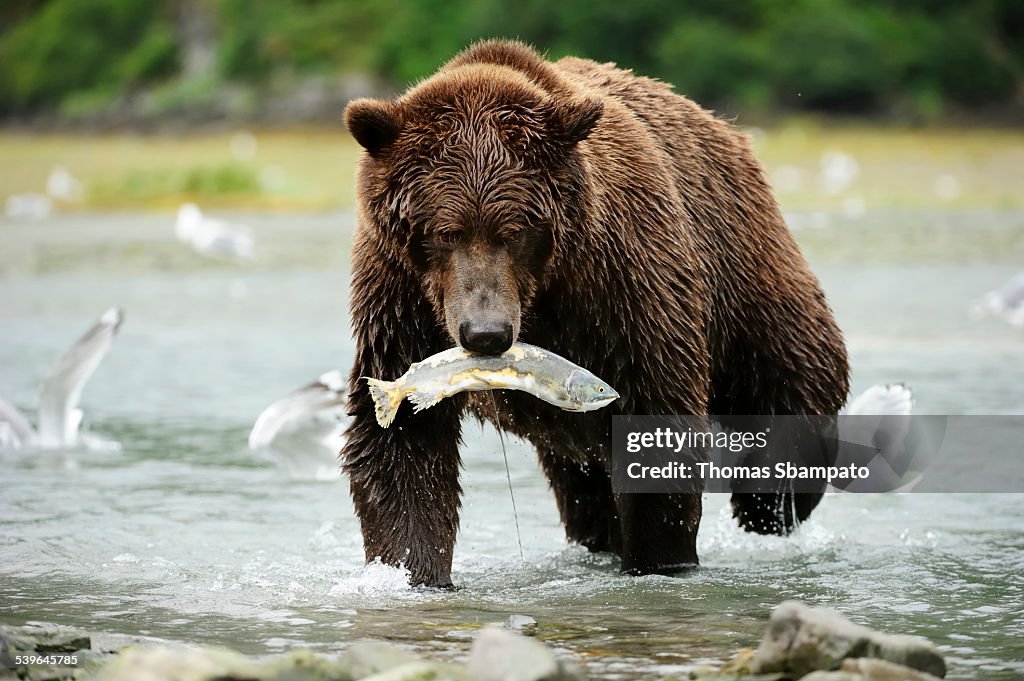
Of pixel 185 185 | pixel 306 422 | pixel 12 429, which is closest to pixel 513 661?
pixel 306 422

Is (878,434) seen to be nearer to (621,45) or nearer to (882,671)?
(882,671)

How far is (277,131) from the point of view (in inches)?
1658

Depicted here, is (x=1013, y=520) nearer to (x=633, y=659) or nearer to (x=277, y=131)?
(x=633, y=659)

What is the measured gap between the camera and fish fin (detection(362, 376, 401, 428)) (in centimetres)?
568

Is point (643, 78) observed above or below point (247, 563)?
above

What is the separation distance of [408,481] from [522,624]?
28.1 inches

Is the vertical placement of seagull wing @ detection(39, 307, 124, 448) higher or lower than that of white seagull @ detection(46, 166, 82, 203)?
lower

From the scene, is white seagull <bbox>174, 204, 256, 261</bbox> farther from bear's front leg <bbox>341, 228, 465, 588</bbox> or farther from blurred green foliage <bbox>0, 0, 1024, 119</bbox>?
blurred green foliage <bbox>0, 0, 1024, 119</bbox>

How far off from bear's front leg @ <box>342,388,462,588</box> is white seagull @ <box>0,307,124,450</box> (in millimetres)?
3667

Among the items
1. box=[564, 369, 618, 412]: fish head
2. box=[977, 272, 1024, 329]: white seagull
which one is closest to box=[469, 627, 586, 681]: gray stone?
box=[564, 369, 618, 412]: fish head

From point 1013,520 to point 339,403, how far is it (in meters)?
3.38

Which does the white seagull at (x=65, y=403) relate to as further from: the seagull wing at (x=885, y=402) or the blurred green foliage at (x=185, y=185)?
the blurred green foliage at (x=185, y=185)

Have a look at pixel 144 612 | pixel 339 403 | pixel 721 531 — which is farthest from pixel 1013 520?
pixel 144 612

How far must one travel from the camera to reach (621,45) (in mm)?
44594
